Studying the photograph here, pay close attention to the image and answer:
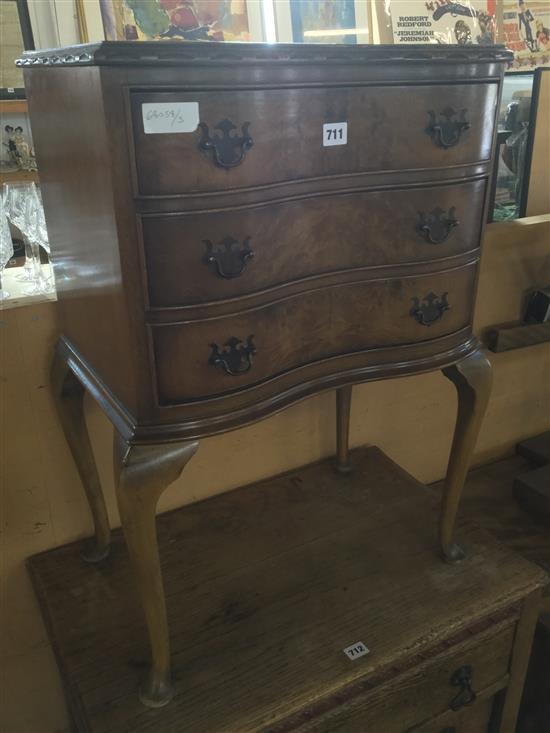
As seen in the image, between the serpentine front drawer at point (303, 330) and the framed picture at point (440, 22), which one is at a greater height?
the framed picture at point (440, 22)

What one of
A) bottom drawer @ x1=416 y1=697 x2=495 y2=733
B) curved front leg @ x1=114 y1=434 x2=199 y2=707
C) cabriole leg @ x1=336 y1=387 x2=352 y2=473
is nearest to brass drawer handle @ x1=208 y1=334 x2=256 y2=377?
curved front leg @ x1=114 y1=434 x2=199 y2=707

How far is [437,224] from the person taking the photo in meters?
0.95

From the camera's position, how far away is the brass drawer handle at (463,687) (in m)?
1.12

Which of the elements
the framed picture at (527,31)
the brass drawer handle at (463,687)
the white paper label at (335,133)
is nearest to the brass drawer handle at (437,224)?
the white paper label at (335,133)

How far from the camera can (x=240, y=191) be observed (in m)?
0.76

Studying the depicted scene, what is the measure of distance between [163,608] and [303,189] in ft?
1.93

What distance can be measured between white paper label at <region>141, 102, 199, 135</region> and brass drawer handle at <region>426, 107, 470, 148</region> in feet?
1.16

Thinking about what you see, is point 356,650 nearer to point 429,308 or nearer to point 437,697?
point 437,697

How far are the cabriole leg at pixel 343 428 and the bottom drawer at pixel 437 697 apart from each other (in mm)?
465

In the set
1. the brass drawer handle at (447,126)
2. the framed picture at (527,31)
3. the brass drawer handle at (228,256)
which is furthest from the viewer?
the framed picture at (527,31)

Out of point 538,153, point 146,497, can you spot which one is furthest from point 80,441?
point 538,153

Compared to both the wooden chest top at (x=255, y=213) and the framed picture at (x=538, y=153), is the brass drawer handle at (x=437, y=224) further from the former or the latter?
the framed picture at (x=538, y=153)

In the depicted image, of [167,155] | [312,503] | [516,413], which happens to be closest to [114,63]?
[167,155]

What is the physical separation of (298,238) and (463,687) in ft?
2.70
